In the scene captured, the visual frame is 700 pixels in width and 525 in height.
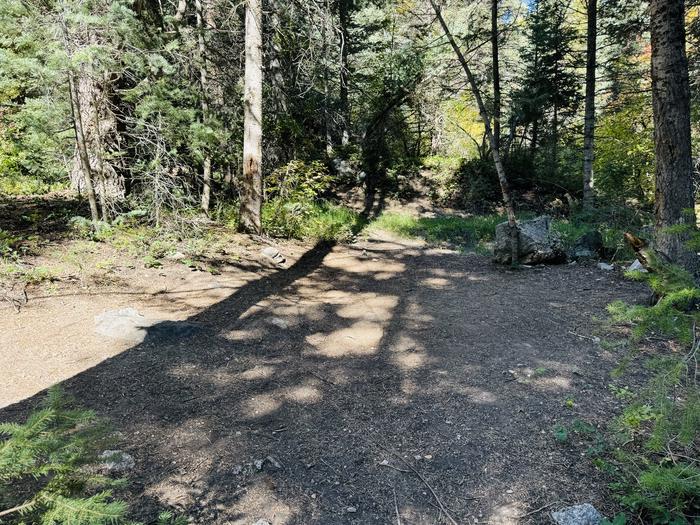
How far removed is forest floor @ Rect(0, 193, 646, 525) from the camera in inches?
114

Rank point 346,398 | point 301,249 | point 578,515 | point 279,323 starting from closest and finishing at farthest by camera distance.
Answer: point 578,515, point 346,398, point 279,323, point 301,249

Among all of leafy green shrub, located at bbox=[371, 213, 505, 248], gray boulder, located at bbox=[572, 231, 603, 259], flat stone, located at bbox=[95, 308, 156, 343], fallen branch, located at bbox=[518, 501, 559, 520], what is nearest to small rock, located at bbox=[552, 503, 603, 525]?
fallen branch, located at bbox=[518, 501, 559, 520]

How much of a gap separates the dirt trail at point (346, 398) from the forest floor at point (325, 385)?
0.06 ft

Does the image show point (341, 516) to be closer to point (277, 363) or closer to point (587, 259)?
point (277, 363)

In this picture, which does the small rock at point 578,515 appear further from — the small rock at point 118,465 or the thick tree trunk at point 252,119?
the thick tree trunk at point 252,119

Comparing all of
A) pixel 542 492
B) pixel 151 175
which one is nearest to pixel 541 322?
pixel 542 492

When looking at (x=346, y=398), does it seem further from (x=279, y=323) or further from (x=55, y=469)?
(x=55, y=469)

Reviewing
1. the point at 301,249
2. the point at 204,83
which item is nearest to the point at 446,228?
the point at 301,249

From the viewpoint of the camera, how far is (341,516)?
9.04 feet

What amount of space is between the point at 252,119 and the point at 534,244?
256 inches

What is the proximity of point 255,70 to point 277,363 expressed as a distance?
22.6ft

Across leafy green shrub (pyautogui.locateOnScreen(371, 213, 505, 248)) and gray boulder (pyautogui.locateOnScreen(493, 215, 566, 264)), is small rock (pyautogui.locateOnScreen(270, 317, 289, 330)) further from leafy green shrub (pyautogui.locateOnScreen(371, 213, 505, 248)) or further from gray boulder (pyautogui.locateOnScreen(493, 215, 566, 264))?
leafy green shrub (pyautogui.locateOnScreen(371, 213, 505, 248))

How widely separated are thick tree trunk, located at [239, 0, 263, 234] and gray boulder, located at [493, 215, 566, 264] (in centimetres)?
534

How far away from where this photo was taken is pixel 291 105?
13.6 m
